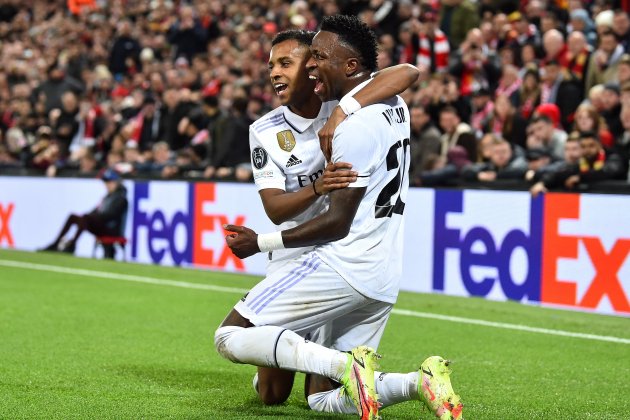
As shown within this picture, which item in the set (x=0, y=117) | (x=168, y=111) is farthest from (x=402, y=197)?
(x=0, y=117)

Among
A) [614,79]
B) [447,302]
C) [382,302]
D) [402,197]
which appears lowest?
[447,302]

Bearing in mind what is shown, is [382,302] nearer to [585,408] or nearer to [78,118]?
[585,408]

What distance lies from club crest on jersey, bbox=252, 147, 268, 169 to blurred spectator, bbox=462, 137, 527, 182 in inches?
241

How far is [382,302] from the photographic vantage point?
5.08 metres

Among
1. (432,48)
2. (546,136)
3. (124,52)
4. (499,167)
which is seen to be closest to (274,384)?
(499,167)

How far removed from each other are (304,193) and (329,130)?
1.04 ft

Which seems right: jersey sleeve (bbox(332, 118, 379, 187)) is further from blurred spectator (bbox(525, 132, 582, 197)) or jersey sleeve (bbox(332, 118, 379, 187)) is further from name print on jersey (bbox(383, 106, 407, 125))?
blurred spectator (bbox(525, 132, 582, 197))

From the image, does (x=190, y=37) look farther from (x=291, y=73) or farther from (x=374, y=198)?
(x=374, y=198)

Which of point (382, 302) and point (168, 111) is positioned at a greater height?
point (168, 111)

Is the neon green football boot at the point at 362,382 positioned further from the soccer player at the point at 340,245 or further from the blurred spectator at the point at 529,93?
the blurred spectator at the point at 529,93

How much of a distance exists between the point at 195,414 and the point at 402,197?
5.07 feet

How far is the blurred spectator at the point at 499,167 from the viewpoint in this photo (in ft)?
36.0

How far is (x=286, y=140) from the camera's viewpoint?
5227 millimetres

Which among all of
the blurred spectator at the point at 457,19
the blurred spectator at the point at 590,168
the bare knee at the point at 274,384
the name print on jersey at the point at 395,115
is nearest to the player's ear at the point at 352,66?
the name print on jersey at the point at 395,115
